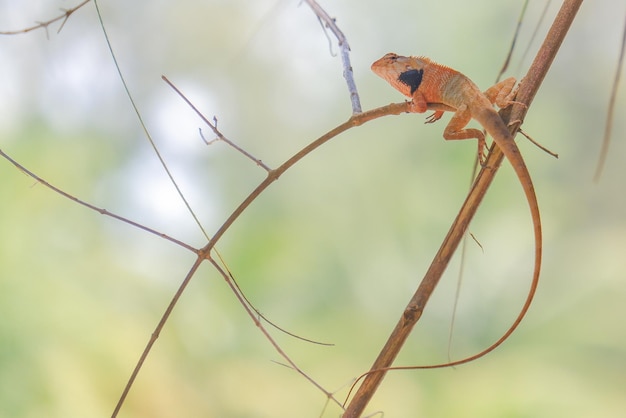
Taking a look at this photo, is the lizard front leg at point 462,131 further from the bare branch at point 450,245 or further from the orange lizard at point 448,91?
the bare branch at point 450,245

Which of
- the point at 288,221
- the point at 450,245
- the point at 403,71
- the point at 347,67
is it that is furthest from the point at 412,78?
the point at 288,221

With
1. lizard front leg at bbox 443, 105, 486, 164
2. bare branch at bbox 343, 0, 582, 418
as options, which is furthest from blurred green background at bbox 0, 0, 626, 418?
bare branch at bbox 343, 0, 582, 418

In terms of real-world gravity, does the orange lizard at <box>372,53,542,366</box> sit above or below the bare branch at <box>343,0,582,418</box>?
above

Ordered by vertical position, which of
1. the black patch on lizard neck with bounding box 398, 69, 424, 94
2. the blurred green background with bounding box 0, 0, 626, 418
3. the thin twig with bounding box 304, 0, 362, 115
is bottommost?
the thin twig with bounding box 304, 0, 362, 115

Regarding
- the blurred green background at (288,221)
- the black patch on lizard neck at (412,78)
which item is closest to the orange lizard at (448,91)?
the black patch on lizard neck at (412,78)

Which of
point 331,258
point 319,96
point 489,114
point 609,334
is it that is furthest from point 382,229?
point 489,114

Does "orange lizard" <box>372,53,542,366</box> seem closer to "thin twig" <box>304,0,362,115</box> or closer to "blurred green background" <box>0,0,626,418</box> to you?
"thin twig" <box>304,0,362,115</box>
